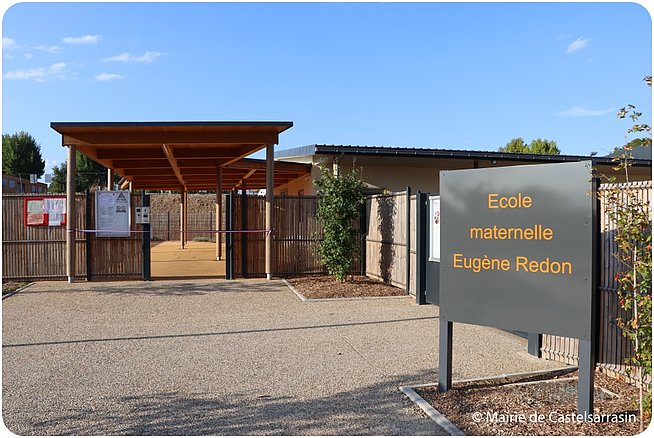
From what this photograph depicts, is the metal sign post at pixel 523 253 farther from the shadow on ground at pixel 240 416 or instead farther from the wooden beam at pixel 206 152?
the wooden beam at pixel 206 152

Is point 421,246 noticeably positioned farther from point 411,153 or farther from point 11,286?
point 11,286

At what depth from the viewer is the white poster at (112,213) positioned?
42.8ft

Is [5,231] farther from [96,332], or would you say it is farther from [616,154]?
[616,154]

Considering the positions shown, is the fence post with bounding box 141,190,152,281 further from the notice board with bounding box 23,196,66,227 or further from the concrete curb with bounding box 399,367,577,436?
the concrete curb with bounding box 399,367,577,436

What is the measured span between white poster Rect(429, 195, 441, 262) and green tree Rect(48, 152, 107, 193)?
45607 millimetres

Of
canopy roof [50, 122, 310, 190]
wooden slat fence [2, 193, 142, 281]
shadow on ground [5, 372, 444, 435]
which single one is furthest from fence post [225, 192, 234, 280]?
shadow on ground [5, 372, 444, 435]

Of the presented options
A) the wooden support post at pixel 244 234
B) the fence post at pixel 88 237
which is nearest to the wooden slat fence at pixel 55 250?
the fence post at pixel 88 237

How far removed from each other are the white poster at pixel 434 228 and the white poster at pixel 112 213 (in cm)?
721

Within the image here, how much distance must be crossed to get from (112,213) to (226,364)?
823 cm

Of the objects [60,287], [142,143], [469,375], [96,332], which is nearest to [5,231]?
[60,287]

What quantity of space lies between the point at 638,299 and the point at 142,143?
11.2m

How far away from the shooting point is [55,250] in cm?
1293

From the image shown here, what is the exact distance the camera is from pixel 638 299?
4066 mm

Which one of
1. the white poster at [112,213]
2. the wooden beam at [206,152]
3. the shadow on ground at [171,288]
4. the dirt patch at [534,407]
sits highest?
the wooden beam at [206,152]
